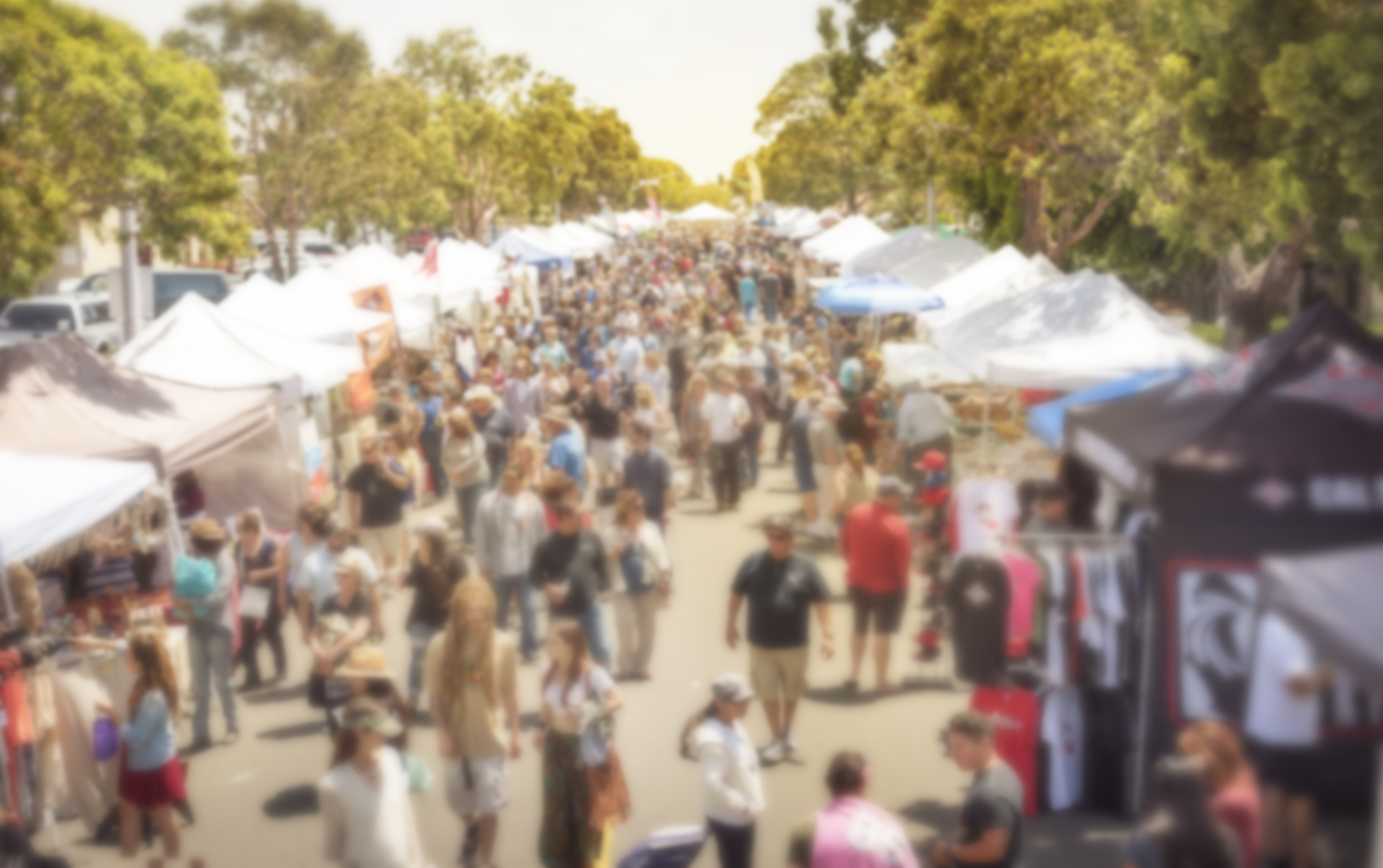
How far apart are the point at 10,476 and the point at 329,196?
86.1 ft

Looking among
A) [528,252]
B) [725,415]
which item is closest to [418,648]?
[725,415]

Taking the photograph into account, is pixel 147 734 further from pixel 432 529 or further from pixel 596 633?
pixel 596 633

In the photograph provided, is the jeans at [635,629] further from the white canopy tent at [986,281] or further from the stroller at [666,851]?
the white canopy tent at [986,281]

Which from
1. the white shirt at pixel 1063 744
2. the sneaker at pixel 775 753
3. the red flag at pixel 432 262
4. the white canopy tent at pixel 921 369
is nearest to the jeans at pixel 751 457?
the white canopy tent at pixel 921 369

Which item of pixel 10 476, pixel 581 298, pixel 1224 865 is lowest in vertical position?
pixel 1224 865

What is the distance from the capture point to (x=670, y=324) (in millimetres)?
23125

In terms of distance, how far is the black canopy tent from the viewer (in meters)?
6.22

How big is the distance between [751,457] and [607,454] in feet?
10.1

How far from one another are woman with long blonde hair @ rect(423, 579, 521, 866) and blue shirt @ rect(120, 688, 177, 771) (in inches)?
53.6

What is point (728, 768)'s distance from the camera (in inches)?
220

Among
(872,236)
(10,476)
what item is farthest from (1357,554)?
(872,236)

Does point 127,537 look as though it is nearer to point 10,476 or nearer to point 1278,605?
point 10,476

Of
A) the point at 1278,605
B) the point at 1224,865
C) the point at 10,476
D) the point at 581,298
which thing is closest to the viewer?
the point at 1224,865

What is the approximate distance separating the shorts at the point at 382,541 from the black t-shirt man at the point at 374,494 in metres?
0.04
